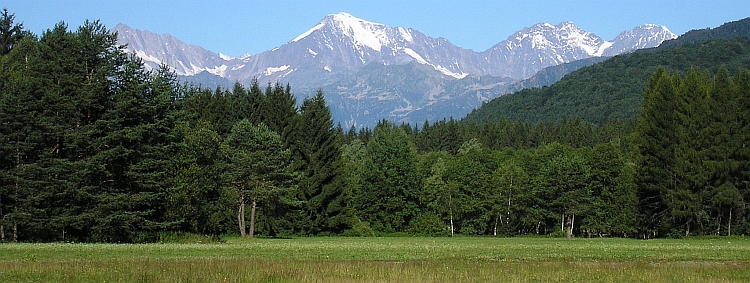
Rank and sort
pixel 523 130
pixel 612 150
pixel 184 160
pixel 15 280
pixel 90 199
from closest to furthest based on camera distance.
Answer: pixel 15 280 < pixel 90 199 < pixel 184 160 < pixel 612 150 < pixel 523 130

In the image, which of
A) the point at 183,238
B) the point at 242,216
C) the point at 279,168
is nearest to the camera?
the point at 183,238

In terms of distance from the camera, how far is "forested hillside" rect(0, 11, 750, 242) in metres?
49.3

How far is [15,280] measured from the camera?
22.8 m

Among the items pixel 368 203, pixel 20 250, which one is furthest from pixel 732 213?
pixel 20 250

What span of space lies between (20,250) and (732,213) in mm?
63698

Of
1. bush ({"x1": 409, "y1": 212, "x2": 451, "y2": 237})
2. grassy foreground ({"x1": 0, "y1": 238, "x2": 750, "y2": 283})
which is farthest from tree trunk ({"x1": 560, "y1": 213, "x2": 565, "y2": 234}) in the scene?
grassy foreground ({"x1": 0, "y1": 238, "x2": 750, "y2": 283})

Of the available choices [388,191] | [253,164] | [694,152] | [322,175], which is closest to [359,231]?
[322,175]

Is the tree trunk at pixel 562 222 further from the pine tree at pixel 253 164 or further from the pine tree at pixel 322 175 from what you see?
the pine tree at pixel 253 164

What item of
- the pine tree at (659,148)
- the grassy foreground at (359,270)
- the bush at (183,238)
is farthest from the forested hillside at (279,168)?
the grassy foreground at (359,270)

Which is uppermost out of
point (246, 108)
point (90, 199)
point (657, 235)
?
point (246, 108)

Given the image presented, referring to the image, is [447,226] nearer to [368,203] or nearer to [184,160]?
[368,203]

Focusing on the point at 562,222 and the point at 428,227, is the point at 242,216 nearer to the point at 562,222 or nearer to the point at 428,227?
the point at 428,227

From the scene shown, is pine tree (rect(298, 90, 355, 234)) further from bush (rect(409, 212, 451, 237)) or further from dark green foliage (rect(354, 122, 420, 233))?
bush (rect(409, 212, 451, 237))

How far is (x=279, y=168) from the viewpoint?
74.6 m
